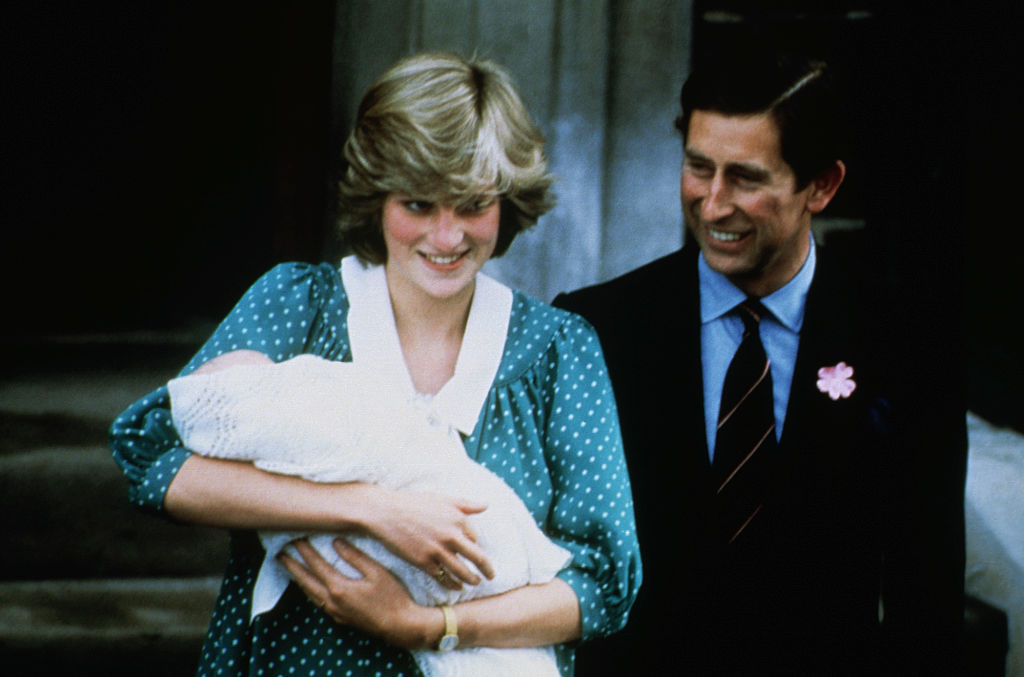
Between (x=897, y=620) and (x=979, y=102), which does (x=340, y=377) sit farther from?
(x=979, y=102)

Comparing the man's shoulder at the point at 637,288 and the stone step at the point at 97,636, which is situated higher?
the man's shoulder at the point at 637,288

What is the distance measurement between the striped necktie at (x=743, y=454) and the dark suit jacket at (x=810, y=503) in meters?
0.03

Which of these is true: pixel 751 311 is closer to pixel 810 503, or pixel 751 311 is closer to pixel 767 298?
pixel 767 298

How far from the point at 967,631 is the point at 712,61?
5.31ft

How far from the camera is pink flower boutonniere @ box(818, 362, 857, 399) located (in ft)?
6.84

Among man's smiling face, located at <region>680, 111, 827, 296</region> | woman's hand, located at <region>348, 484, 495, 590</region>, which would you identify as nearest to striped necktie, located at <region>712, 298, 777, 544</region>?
man's smiling face, located at <region>680, 111, 827, 296</region>

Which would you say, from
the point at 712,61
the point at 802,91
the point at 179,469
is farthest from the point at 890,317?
the point at 179,469

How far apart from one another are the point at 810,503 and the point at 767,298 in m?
0.40

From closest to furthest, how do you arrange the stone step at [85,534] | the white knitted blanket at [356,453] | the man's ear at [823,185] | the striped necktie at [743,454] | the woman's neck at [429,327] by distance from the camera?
the white knitted blanket at [356,453] → the woman's neck at [429,327] → the striped necktie at [743,454] → the man's ear at [823,185] → the stone step at [85,534]

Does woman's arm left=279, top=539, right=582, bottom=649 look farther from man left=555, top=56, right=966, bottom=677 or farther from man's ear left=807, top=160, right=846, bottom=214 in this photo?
man's ear left=807, top=160, right=846, bottom=214

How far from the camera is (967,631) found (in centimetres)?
279

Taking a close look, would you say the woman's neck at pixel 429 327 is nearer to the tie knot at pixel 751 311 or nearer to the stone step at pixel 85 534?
the tie knot at pixel 751 311

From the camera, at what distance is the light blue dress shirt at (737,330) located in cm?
212

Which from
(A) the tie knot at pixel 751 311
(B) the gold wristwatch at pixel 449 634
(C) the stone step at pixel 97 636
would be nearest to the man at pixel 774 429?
(A) the tie knot at pixel 751 311
